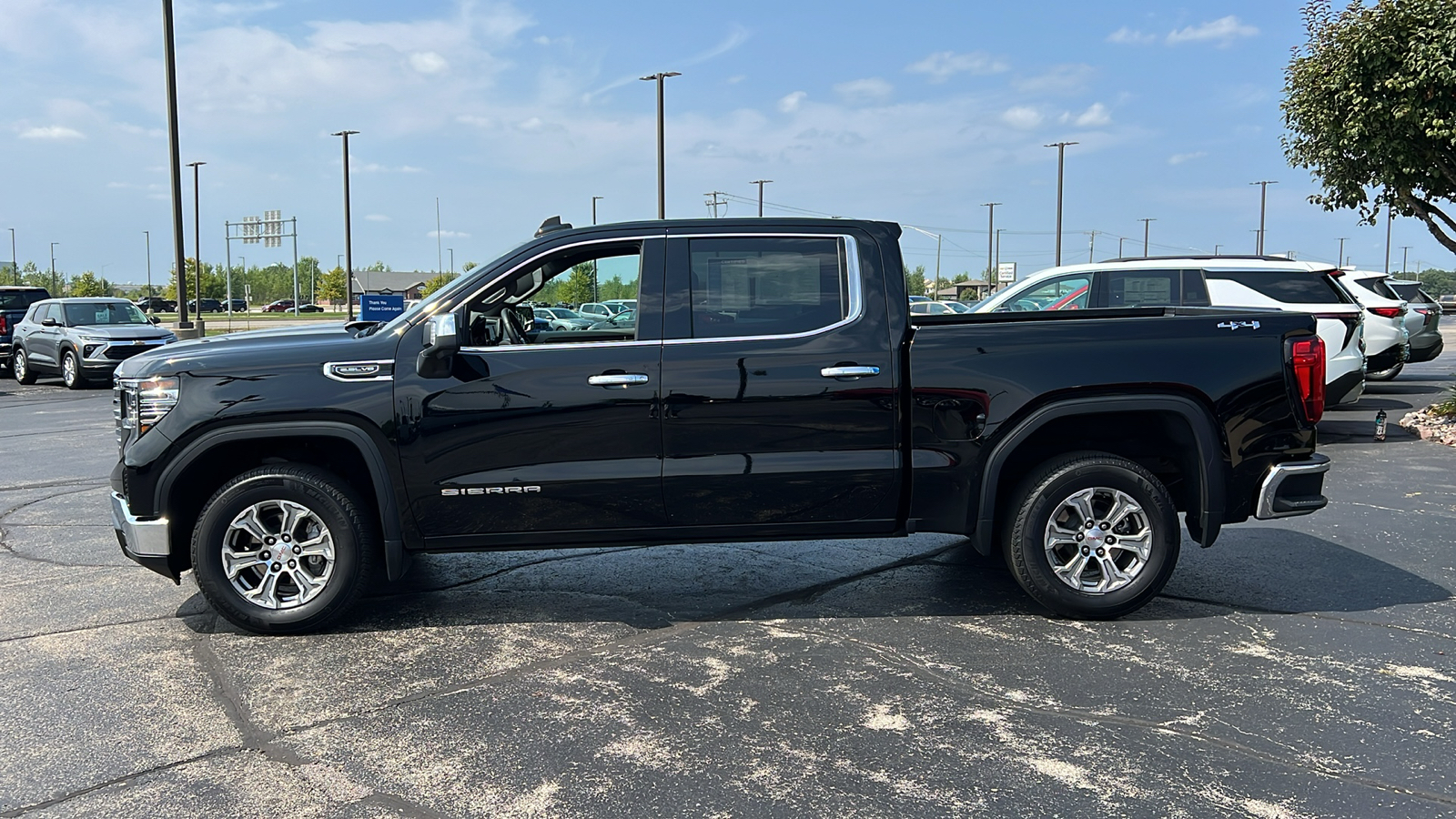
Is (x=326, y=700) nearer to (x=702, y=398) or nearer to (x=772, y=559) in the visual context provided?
(x=702, y=398)

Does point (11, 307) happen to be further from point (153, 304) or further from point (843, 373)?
point (843, 373)

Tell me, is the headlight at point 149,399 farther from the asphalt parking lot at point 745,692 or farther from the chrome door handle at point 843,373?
the chrome door handle at point 843,373

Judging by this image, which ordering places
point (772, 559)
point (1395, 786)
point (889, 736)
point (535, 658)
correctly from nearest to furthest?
point (1395, 786)
point (889, 736)
point (535, 658)
point (772, 559)

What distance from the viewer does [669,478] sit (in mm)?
5039

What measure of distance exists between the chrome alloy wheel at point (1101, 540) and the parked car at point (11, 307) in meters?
23.4

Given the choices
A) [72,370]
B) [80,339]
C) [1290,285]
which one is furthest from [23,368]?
[1290,285]

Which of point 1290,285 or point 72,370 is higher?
point 1290,285

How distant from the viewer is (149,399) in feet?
16.4

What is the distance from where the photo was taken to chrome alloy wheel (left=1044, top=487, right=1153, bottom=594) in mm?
5219

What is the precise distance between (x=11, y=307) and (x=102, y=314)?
509 centimetres

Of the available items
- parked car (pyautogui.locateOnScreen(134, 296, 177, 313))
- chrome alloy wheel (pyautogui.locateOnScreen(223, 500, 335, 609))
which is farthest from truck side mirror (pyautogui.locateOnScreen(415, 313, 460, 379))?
parked car (pyautogui.locateOnScreen(134, 296, 177, 313))

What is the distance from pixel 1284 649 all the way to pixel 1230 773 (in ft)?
4.88

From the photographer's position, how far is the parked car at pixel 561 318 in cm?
546

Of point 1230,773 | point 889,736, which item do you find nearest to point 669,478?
point 889,736
